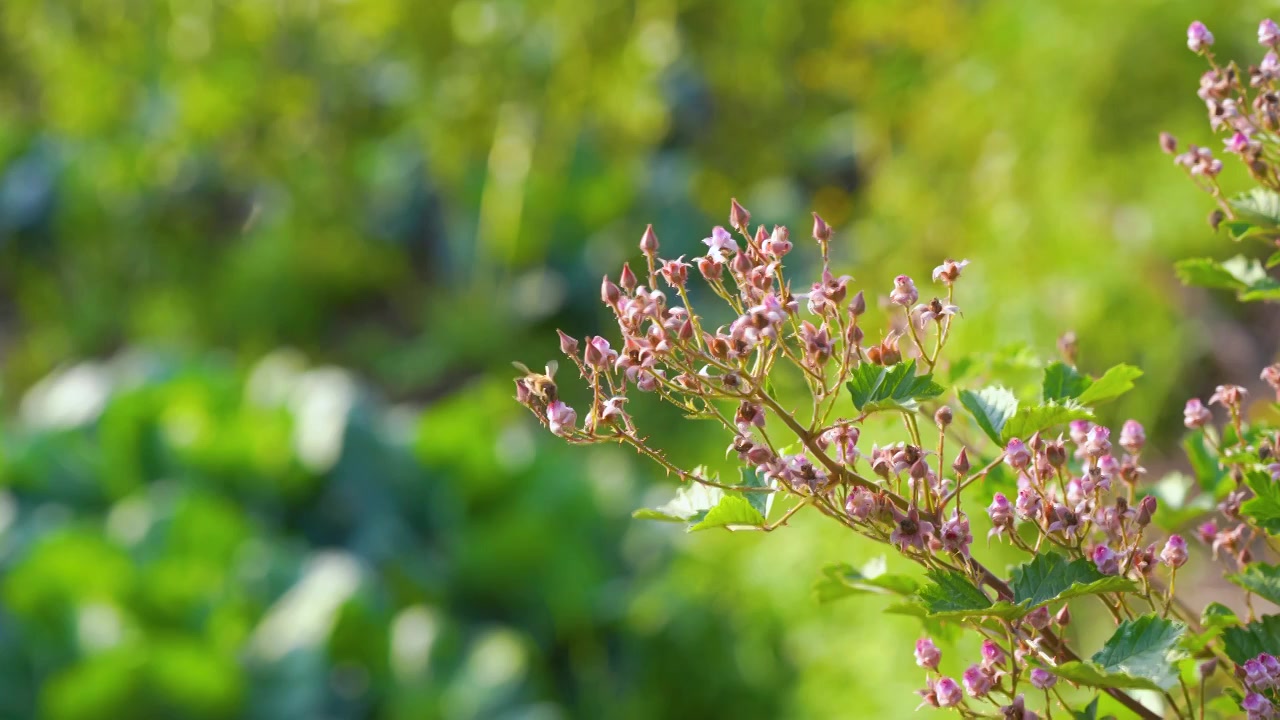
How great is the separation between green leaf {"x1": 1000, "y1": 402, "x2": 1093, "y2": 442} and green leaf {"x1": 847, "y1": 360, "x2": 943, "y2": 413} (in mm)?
51

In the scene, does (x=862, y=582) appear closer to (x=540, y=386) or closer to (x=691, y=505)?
(x=691, y=505)

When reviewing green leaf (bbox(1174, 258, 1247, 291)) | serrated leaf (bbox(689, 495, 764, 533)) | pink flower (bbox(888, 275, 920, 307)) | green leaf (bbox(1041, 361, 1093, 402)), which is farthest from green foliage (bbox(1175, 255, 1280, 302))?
serrated leaf (bbox(689, 495, 764, 533))

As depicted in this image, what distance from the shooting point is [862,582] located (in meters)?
0.76

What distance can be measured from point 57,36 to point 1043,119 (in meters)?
4.69

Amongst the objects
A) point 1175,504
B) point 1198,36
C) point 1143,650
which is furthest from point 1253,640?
point 1198,36

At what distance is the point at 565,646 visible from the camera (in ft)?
9.98

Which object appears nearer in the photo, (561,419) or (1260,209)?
(561,419)

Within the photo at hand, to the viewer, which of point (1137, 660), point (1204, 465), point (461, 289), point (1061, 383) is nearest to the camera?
point (1137, 660)

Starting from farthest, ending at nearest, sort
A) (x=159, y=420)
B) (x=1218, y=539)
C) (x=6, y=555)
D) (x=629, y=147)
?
1. (x=629, y=147)
2. (x=159, y=420)
3. (x=6, y=555)
4. (x=1218, y=539)

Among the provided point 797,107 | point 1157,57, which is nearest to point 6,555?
point 1157,57

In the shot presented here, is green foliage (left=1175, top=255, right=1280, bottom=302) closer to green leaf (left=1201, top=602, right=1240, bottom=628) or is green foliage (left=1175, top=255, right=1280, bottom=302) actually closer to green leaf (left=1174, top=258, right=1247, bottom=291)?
green leaf (left=1174, top=258, right=1247, bottom=291)

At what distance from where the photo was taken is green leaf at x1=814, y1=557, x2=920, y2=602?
736 mm

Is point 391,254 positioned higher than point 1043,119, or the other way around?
point 391,254

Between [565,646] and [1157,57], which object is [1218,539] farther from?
[1157,57]
